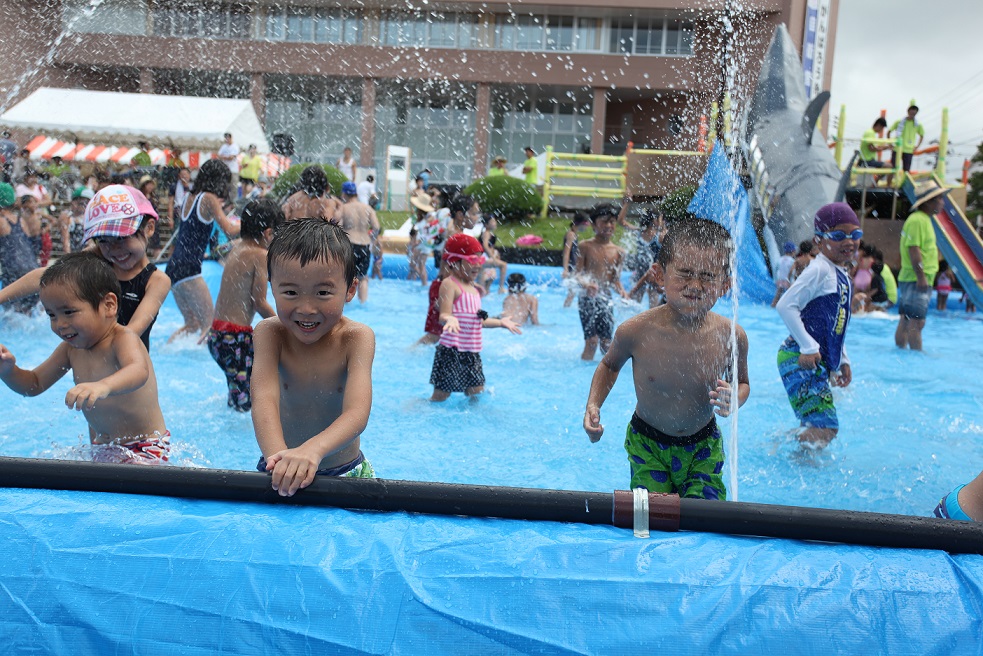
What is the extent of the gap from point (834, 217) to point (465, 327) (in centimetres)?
253

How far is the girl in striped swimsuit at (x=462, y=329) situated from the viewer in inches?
232

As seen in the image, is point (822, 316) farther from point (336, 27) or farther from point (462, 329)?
point (336, 27)

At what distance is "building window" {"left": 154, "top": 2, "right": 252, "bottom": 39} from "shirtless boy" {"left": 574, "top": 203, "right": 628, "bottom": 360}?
74.2 feet

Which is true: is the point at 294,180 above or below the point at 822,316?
above

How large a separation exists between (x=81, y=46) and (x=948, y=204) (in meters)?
27.6

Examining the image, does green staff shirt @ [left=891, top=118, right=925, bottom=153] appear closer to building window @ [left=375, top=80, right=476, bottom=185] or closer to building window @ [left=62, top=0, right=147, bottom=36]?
building window @ [left=375, top=80, right=476, bottom=185]

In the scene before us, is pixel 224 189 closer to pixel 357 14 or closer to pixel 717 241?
pixel 717 241

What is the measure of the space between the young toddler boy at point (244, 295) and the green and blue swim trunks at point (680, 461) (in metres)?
2.80

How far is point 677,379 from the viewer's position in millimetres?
3166

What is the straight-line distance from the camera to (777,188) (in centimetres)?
1367

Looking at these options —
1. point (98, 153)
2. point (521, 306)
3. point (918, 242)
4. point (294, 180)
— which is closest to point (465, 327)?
point (521, 306)

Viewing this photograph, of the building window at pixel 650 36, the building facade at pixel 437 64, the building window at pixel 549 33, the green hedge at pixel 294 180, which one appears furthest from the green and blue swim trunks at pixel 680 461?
the building window at pixel 549 33

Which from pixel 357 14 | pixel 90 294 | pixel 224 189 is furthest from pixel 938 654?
pixel 357 14

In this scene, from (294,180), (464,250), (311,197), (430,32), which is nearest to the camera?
(464,250)
